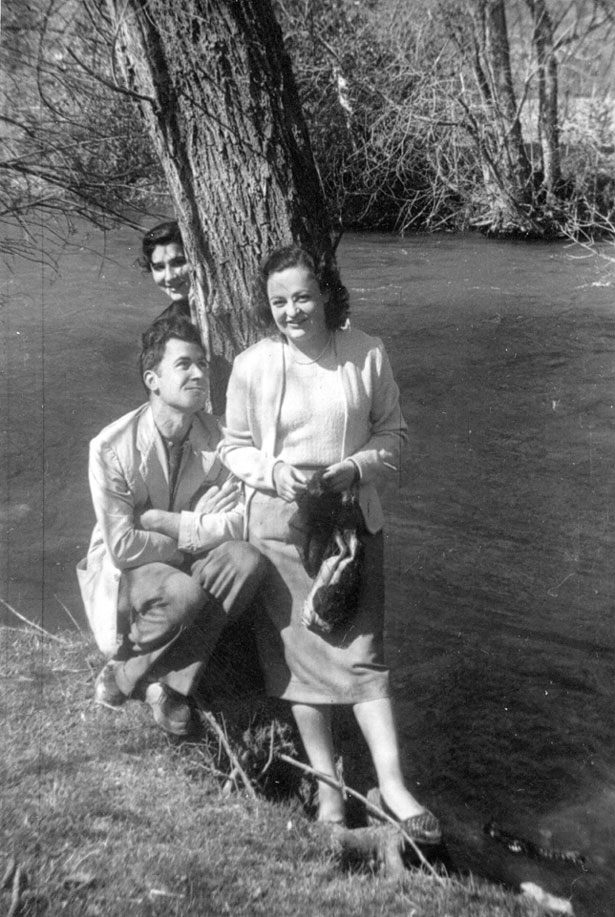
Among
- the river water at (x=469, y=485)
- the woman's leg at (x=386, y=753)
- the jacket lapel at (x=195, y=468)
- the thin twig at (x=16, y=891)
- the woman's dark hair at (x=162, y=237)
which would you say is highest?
the woman's dark hair at (x=162, y=237)

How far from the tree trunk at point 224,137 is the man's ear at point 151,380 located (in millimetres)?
407

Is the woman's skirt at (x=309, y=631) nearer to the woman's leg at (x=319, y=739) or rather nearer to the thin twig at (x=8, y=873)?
the woman's leg at (x=319, y=739)

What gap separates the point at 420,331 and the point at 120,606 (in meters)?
6.40

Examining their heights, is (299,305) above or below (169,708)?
above

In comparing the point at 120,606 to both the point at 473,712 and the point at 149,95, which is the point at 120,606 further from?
the point at 473,712

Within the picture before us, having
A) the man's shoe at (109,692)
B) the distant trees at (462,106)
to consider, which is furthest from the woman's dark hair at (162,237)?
the distant trees at (462,106)

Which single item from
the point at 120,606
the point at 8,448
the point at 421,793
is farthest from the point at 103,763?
the point at 8,448

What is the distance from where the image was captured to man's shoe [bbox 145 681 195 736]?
3643mm

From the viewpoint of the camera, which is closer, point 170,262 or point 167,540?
point 167,540

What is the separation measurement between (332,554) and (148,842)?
1.03 m

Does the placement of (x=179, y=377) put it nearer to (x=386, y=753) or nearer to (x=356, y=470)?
(x=356, y=470)

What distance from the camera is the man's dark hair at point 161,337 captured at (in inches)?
142

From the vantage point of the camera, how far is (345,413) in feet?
11.3

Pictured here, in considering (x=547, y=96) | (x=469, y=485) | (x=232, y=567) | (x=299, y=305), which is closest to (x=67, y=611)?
(x=232, y=567)
